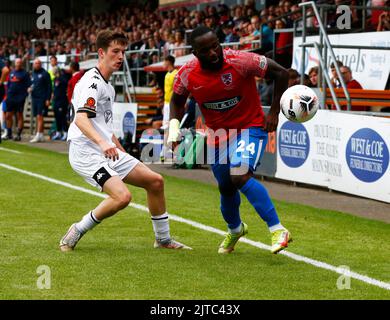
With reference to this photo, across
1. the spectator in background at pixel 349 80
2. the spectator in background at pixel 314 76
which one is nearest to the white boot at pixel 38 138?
the spectator in background at pixel 314 76

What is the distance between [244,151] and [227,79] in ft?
2.18

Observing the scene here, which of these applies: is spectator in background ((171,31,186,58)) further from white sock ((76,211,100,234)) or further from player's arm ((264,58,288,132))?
player's arm ((264,58,288,132))

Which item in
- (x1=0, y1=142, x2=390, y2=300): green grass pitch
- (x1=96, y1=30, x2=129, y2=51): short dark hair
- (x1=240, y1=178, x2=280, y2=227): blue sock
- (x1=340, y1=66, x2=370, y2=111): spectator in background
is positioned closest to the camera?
(x1=0, y1=142, x2=390, y2=300): green grass pitch

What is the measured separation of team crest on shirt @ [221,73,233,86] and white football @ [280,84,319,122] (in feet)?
2.69

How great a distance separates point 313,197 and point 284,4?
9.80 metres

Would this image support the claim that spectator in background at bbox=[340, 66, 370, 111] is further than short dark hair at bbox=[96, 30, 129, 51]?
Yes

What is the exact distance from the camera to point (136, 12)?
1564 inches

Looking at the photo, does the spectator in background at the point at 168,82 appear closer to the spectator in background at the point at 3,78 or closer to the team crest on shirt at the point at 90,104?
the spectator in background at the point at 3,78

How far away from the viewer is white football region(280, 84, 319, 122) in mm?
9062

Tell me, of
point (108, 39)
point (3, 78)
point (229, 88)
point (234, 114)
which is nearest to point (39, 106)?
point (3, 78)

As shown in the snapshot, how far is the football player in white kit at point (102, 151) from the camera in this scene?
8.55 meters

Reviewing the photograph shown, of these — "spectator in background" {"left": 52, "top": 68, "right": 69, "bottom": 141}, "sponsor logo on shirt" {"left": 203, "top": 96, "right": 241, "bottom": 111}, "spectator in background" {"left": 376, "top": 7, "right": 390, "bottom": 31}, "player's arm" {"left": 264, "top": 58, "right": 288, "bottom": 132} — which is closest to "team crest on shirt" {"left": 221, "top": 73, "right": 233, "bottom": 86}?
"sponsor logo on shirt" {"left": 203, "top": 96, "right": 241, "bottom": 111}
